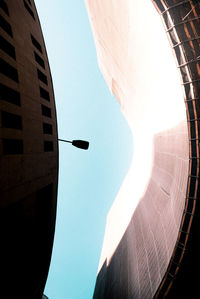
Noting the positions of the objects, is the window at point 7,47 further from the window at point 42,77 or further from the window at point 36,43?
the window at point 36,43

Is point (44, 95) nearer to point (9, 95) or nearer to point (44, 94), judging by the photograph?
point (44, 94)

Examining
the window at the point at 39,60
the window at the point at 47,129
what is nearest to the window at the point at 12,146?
the window at the point at 47,129

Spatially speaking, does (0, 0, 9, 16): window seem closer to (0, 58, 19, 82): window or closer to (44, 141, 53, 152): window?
(0, 58, 19, 82): window

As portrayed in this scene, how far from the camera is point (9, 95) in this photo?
10.9 m

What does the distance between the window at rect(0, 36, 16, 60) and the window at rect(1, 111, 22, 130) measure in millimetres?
4812

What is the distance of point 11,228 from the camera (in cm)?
1126

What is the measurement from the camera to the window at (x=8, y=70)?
10.7 meters

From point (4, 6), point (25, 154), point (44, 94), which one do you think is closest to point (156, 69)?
point (44, 94)

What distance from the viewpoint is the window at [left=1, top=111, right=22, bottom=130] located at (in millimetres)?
10241

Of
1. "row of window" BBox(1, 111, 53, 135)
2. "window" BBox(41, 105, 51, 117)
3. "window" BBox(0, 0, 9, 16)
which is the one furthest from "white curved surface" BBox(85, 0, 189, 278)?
"row of window" BBox(1, 111, 53, 135)

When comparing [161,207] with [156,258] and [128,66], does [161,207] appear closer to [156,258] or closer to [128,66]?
[156,258]

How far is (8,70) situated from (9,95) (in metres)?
1.99

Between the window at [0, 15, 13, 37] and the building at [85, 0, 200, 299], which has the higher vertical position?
the window at [0, 15, 13, 37]

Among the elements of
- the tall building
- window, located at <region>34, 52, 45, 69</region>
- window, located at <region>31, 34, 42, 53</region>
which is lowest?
the tall building
